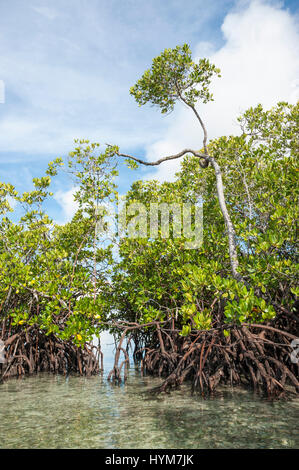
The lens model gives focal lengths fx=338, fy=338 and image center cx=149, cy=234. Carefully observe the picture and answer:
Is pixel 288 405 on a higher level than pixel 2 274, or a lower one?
lower

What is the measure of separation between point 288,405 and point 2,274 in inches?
236

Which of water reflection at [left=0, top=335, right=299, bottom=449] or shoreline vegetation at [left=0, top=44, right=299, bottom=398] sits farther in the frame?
shoreline vegetation at [left=0, top=44, right=299, bottom=398]

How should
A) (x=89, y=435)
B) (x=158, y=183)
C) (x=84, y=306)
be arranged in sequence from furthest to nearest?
(x=158, y=183)
(x=84, y=306)
(x=89, y=435)

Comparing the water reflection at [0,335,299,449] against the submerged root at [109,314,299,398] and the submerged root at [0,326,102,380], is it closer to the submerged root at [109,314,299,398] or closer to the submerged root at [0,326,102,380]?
the submerged root at [109,314,299,398]

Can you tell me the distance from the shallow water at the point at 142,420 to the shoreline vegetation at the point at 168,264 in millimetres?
715

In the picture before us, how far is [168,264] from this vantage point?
7.88m

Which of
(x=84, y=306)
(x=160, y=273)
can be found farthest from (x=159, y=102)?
(x=84, y=306)

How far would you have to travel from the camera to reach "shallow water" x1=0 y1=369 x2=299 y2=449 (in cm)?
332

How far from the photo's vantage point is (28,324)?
8.05 metres

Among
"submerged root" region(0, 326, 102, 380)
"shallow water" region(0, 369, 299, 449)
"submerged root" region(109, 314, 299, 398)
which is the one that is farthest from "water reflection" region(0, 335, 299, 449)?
"submerged root" region(0, 326, 102, 380)

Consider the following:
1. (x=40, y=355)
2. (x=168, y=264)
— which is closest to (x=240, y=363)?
(x=168, y=264)

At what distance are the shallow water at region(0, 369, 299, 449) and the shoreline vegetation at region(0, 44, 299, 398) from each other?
0.72 m
